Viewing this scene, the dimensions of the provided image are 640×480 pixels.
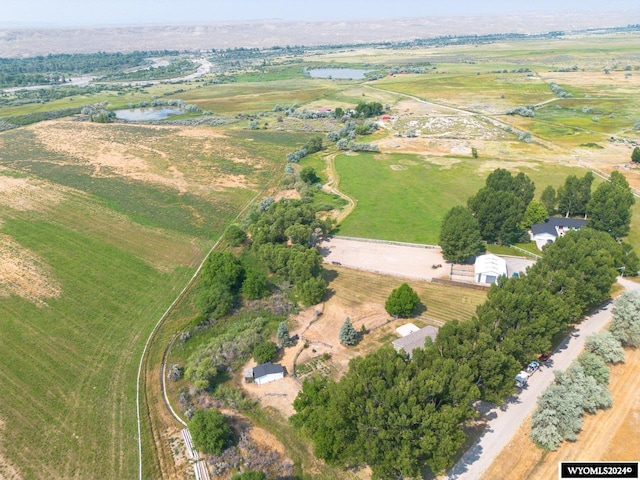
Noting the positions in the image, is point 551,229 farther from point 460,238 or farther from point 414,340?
point 414,340

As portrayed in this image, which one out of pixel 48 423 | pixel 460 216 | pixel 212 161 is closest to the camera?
pixel 48 423

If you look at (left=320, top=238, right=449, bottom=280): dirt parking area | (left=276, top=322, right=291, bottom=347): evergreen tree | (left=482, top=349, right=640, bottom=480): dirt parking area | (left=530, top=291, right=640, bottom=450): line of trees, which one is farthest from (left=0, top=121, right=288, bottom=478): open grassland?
(left=530, top=291, right=640, bottom=450): line of trees

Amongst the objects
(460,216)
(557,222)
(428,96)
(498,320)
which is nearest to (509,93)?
(428,96)

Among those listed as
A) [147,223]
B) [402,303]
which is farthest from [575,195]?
[147,223]

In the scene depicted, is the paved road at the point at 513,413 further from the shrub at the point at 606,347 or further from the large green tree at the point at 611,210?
the large green tree at the point at 611,210

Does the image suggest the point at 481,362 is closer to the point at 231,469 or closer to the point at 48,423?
the point at 231,469

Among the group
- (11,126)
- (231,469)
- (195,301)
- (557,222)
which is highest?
(11,126)

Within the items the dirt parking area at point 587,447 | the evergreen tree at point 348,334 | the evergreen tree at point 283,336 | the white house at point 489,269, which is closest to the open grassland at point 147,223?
the white house at point 489,269
